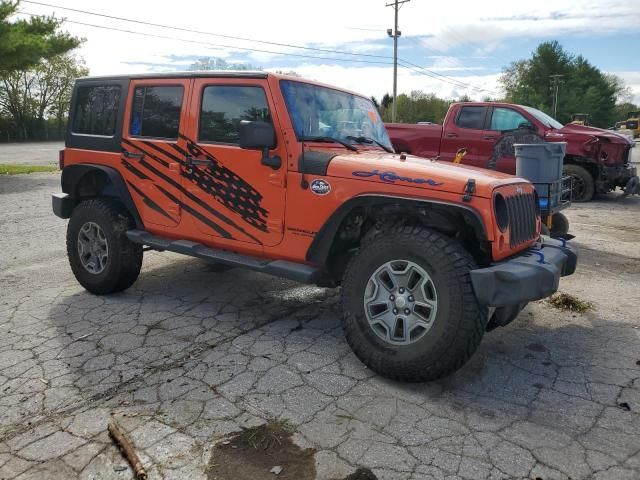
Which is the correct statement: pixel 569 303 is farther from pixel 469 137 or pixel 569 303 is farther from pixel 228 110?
pixel 469 137

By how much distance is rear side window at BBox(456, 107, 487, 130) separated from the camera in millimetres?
→ 10117

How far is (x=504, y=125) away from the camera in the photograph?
10.1m

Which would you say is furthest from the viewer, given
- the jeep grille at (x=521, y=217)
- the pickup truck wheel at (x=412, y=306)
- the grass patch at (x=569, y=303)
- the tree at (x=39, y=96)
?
the tree at (x=39, y=96)

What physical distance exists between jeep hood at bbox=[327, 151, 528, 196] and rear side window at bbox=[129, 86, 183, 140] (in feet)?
5.41

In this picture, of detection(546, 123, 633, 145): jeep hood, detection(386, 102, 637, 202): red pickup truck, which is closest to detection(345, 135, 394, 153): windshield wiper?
detection(386, 102, 637, 202): red pickup truck

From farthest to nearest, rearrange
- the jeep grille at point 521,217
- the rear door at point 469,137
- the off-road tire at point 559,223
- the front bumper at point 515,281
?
the rear door at point 469,137 → the off-road tire at point 559,223 → the jeep grille at point 521,217 → the front bumper at point 515,281

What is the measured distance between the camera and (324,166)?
3586 millimetres

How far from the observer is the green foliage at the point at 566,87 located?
6469 centimetres

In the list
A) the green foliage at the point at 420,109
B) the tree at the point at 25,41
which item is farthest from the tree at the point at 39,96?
the green foliage at the point at 420,109

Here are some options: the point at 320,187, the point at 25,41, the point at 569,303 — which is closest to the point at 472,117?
the point at 569,303

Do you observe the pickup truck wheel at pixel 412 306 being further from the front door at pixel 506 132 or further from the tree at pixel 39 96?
the tree at pixel 39 96

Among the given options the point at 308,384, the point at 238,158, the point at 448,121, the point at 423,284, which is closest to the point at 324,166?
the point at 238,158

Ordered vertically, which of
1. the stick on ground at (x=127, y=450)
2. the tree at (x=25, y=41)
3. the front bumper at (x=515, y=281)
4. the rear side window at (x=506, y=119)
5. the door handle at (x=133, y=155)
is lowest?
the stick on ground at (x=127, y=450)

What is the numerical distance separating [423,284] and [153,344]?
2.05 meters
